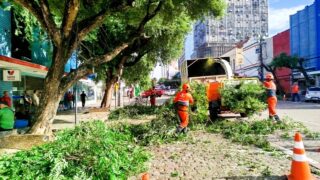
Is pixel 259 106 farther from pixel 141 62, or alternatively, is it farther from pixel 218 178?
pixel 141 62

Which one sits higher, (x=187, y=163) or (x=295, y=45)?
(x=295, y=45)

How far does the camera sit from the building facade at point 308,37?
144ft

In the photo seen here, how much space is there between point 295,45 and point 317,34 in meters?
6.21

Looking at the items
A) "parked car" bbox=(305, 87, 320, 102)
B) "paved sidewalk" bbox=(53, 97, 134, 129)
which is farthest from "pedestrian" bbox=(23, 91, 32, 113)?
"parked car" bbox=(305, 87, 320, 102)

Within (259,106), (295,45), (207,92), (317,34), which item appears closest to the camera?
(259,106)

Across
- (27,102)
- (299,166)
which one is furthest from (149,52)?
(299,166)

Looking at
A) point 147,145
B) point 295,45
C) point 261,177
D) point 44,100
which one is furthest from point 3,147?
point 295,45

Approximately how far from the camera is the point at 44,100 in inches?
453

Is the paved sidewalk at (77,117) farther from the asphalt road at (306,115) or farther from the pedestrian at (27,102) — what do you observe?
the asphalt road at (306,115)

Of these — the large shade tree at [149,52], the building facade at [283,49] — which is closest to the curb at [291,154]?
the large shade tree at [149,52]

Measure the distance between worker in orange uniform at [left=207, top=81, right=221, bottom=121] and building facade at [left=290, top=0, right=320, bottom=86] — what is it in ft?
98.2

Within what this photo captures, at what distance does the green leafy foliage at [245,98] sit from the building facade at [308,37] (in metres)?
30.9

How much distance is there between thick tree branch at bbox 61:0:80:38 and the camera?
36.9ft

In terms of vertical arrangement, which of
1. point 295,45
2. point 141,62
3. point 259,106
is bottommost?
point 259,106
